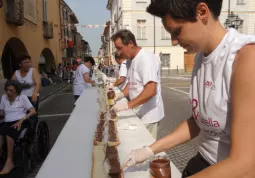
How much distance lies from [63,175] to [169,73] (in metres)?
32.0

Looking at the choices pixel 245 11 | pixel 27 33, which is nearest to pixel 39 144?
pixel 27 33

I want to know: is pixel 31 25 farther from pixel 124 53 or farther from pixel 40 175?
pixel 40 175

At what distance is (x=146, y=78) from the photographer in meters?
2.92

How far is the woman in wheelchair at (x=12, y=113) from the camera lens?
4.03 meters

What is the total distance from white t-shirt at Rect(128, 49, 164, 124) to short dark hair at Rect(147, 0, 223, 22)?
167 centimetres

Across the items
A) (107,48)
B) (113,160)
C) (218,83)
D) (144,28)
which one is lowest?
(113,160)

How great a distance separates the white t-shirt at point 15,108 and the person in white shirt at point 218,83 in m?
3.47

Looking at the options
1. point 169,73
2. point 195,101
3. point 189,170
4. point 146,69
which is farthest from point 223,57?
point 169,73

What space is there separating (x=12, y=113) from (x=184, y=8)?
377cm

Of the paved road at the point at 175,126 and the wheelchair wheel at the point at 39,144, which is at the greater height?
the wheelchair wheel at the point at 39,144

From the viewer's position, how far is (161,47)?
33375 millimetres

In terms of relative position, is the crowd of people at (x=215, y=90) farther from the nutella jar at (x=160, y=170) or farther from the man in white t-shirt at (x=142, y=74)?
the man in white t-shirt at (x=142, y=74)

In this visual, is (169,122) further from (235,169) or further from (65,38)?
(65,38)

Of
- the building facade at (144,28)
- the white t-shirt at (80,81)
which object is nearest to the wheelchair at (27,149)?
the white t-shirt at (80,81)
